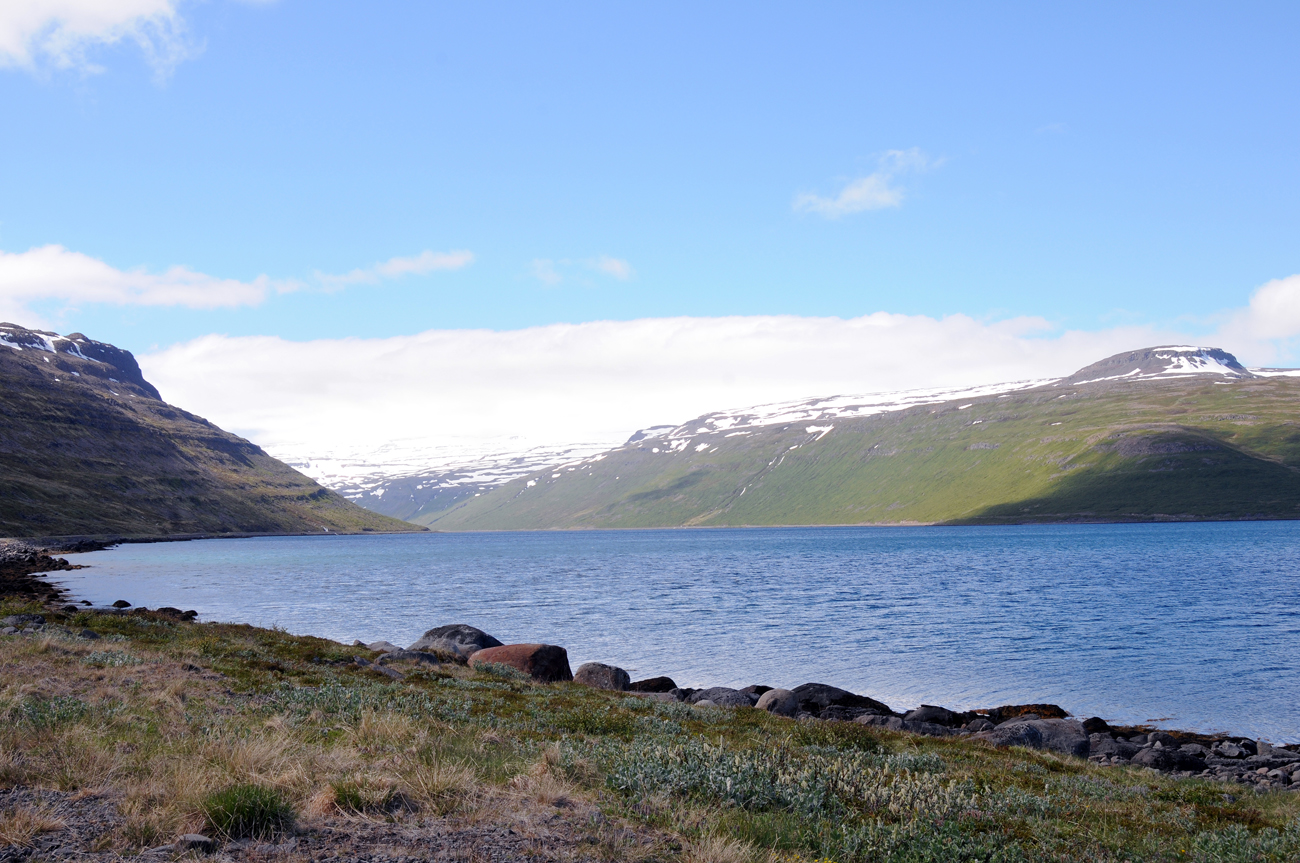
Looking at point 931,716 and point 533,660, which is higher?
point 533,660

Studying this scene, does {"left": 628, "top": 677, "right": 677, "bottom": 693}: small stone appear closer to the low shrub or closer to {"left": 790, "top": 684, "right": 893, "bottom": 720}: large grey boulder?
{"left": 790, "top": 684, "right": 893, "bottom": 720}: large grey boulder

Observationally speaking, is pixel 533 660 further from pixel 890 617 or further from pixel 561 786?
pixel 890 617

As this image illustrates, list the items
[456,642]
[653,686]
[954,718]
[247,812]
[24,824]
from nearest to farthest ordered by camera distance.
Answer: [24,824] < [247,812] < [954,718] < [653,686] < [456,642]

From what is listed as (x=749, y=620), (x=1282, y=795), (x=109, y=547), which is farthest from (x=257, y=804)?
(x=109, y=547)

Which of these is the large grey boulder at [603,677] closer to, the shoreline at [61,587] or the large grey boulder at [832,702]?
the large grey boulder at [832,702]

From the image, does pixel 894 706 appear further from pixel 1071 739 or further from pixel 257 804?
pixel 257 804

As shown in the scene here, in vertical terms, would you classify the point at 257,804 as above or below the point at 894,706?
above

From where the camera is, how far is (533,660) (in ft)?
110

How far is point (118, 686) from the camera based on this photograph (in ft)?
57.3

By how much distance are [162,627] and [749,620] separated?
118 ft

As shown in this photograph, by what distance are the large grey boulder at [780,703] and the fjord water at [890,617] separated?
6.22 m

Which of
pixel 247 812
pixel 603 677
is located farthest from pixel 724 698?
pixel 247 812

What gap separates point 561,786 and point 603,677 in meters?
23.4

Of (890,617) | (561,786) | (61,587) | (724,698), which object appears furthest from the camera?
(61,587)
